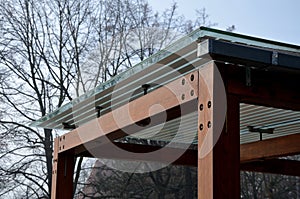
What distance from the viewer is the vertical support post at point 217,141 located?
8.54 ft

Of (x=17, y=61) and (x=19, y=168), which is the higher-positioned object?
(x=17, y=61)

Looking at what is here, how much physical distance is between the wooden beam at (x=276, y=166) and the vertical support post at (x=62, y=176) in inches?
87.6

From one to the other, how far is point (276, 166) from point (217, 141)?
3.98 metres

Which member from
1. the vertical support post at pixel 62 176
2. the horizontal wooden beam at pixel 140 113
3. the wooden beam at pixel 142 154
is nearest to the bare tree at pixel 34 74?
the wooden beam at pixel 142 154

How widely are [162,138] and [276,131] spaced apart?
4.67 ft

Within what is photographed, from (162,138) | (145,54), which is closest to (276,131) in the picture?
(162,138)

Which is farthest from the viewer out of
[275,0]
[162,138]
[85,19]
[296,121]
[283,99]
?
[85,19]

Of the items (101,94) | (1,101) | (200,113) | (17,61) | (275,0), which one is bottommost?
(200,113)

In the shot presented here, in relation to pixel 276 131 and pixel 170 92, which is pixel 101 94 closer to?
pixel 170 92

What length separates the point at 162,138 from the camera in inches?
250

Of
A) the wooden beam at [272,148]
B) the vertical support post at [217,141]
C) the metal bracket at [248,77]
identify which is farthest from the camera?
the wooden beam at [272,148]

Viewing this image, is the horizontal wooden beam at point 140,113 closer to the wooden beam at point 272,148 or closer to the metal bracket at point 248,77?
the metal bracket at point 248,77

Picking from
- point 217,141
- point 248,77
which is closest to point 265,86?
point 248,77

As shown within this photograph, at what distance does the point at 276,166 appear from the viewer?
6379 mm
